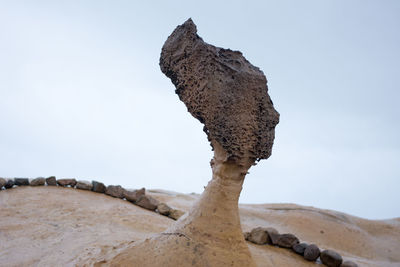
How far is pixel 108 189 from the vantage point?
532cm

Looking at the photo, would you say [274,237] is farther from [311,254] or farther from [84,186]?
[84,186]

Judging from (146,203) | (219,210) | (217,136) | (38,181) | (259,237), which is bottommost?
(259,237)

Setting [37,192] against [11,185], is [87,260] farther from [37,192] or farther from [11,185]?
[11,185]

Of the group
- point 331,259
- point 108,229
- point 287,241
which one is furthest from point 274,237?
point 108,229

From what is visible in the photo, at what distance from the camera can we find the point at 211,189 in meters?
2.48

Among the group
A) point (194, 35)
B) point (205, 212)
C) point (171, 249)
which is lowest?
point (171, 249)

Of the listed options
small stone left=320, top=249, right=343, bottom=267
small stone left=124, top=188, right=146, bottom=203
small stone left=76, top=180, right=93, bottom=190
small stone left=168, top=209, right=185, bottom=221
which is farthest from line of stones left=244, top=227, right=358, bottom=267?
small stone left=76, top=180, right=93, bottom=190

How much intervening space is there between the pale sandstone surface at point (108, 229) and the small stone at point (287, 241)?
0.08m

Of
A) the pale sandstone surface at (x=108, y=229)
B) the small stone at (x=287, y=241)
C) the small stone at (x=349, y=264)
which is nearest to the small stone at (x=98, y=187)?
the pale sandstone surface at (x=108, y=229)

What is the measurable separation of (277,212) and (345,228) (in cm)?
139

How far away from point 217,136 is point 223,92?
0.35m

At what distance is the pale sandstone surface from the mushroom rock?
19.9 inches

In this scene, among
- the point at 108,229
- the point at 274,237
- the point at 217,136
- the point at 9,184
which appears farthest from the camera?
the point at 9,184

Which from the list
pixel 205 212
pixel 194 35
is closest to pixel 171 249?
pixel 205 212
